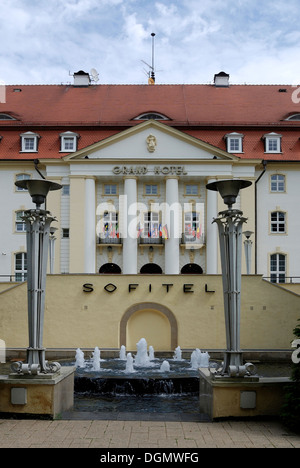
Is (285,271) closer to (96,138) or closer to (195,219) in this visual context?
(195,219)

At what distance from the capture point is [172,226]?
36.9 m

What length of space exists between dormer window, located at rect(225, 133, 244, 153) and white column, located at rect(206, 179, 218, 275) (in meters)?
3.79

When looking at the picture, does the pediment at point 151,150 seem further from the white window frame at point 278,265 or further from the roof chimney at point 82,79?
the roof chimney at point 82,79

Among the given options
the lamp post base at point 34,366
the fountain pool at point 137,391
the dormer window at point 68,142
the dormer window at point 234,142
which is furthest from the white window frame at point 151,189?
the lamp post base at point 34,366

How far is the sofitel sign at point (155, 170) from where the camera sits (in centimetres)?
3662

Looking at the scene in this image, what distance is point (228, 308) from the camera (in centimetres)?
1017

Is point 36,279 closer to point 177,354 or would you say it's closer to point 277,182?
point 177,354

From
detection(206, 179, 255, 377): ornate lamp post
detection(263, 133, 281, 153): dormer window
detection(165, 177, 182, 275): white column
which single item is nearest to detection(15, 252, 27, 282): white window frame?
detection(165, 177, 182, 275): white column

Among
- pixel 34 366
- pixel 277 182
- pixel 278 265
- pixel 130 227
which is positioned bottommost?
pixel 34 366

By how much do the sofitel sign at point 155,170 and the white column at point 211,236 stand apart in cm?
251

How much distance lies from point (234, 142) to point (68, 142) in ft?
37.7

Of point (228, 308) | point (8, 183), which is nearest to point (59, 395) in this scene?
point (228, 308)

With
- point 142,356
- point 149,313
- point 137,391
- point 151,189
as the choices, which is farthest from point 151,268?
point 137,391

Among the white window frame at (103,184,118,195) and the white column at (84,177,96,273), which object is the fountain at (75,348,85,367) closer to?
the white column at (84,177,96,273)
